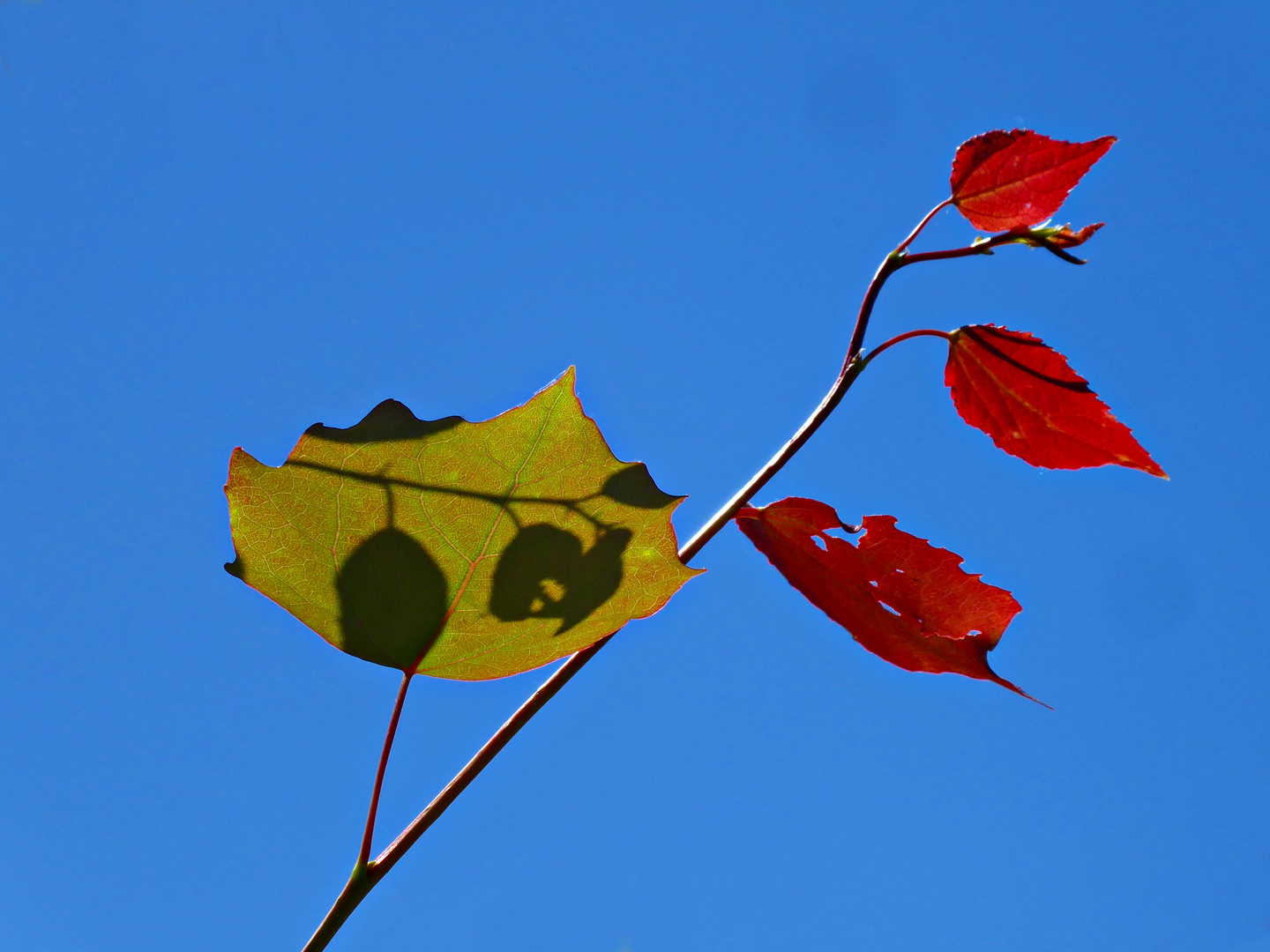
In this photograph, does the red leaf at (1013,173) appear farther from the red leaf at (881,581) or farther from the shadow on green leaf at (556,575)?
the shadow on green leaf at (556,575)

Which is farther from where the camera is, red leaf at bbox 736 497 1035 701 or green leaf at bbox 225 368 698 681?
red leaf at bbox 736 497 1035 701

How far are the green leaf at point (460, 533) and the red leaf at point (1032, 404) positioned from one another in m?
0.28

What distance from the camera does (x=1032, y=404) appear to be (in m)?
0.65

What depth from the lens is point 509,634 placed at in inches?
21.5

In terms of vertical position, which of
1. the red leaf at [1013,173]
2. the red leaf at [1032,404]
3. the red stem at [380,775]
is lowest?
the red stem at [380,775]

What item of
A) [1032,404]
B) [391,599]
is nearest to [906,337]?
[1032,404]

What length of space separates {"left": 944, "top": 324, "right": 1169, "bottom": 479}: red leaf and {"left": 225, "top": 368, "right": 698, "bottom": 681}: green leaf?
0.28m

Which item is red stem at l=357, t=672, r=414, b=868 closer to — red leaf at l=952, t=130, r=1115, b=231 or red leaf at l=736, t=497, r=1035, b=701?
red leaf at l=736, t=497, r=1035, b=701

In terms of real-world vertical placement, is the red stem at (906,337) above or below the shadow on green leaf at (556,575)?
above

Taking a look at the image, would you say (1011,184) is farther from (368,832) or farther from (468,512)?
(368,832)

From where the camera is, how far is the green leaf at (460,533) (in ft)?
1.70

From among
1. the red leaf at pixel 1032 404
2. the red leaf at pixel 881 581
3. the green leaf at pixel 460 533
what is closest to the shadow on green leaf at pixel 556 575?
the green leaf at pixel 460 533

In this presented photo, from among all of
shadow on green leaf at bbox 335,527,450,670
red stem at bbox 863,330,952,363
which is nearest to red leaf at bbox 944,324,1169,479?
red stem at bbox 863,330,952,363

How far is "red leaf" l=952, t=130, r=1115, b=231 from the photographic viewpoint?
0.61 metres
